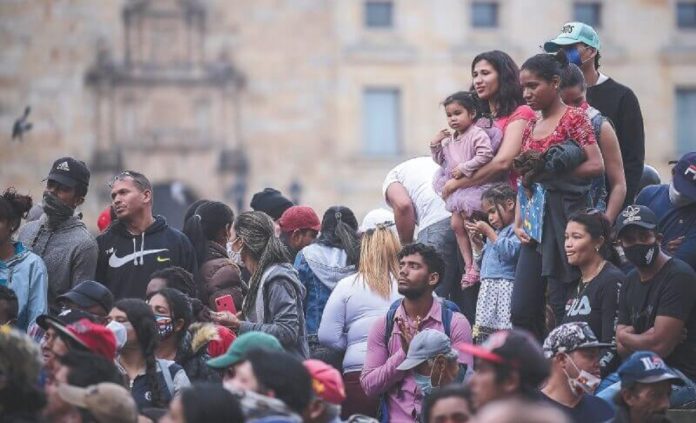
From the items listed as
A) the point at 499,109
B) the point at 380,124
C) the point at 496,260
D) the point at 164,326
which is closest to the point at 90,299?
the point at 164,326

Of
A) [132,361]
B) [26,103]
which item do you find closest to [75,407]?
[132,361]

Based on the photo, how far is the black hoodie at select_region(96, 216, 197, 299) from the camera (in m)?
13.9

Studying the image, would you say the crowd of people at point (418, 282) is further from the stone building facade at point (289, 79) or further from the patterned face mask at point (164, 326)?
the stone building facade at point (289, 79)

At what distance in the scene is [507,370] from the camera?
931 cm

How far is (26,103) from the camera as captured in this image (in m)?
47.9

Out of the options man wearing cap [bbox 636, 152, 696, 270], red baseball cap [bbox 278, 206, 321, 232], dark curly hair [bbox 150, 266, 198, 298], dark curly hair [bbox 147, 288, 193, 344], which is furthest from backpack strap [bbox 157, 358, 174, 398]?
man wearing cap [bbox 636, 152, 696, 270]

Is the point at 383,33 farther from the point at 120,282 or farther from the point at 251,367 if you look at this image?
the point at 251,367

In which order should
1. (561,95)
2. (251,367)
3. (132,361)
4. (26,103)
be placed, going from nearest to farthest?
1. (251,367)
2. (132,361)
3. (561,95)
4. (26,103)

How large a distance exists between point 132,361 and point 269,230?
1998 mm

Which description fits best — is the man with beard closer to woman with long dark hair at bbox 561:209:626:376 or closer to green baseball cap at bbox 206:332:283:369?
woman with long dark hair at bbox 561:209:626:376

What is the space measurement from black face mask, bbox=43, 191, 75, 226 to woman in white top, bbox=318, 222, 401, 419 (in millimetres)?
2049

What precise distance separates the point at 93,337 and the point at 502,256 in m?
3.68

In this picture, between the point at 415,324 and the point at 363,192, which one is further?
the point at 363,192

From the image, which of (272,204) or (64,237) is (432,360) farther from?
(272,204)
